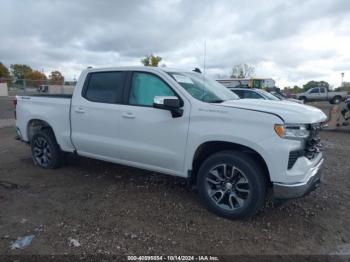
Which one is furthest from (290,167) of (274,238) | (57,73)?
(57,73)

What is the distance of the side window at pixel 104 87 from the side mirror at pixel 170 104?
906 millimetres

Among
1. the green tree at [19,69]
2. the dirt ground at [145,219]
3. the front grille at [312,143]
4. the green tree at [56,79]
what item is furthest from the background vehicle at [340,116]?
the green tree at [19,69]

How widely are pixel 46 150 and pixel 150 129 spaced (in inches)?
104

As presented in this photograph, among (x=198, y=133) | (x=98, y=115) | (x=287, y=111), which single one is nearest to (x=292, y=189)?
(x=287, y=111)

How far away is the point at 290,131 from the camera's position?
11.6 feet

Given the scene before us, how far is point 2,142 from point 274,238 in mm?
7890

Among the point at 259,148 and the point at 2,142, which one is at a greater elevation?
the point at 259,148

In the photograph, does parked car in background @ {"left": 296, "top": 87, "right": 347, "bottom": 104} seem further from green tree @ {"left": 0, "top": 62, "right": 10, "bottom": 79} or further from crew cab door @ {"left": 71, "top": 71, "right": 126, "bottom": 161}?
green tree @ {"left": 0, "top": 62, "right": 10, "bottom": 79}

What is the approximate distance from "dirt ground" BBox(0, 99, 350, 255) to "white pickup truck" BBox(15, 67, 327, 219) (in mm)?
389

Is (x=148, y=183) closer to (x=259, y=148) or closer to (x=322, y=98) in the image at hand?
(x=259, y=148)

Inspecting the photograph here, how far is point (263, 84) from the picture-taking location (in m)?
37.3

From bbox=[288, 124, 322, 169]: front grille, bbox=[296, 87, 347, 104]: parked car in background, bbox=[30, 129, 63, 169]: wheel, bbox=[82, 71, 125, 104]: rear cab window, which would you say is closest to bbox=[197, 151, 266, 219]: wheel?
bbox=[288, 124, 322, 169]: front grille

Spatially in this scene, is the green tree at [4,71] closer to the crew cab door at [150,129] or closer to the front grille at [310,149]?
the crew cab door at [150,129]

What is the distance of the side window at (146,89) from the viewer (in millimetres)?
4427
